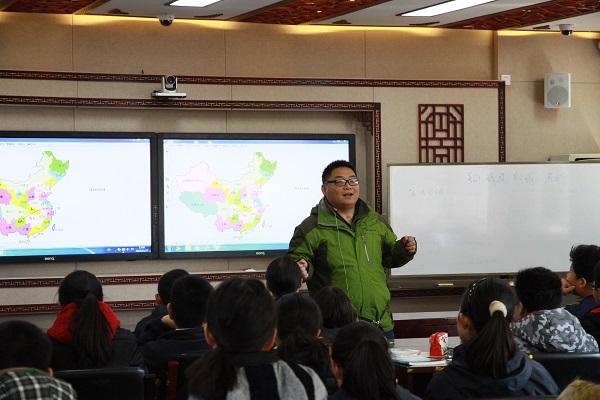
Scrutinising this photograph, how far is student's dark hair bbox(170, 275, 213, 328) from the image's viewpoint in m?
3.84

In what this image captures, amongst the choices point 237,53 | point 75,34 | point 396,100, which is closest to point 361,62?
point 396,100

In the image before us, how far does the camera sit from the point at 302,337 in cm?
317

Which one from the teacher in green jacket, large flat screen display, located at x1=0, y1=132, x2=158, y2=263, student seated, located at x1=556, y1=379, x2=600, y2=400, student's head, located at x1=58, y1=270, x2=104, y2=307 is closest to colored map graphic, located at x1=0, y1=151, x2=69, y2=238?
large flat screen display, located at x1=0, y1=132, x2=158, y2=263

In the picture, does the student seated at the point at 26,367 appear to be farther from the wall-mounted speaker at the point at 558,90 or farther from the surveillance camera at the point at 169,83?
the wall-mounted speaker at the point at 558,90

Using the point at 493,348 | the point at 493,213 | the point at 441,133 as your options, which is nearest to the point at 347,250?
the point at 493,348

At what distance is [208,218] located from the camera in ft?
25.2

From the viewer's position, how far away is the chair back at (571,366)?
11.3ft

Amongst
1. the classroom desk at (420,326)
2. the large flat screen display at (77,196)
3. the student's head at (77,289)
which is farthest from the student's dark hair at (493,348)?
the large flat screen display at (77,196)

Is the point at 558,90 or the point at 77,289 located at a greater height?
the point at 558,90

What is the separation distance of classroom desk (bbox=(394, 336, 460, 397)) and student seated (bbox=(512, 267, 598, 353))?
41cm

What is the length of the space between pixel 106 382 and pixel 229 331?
1.23 metres

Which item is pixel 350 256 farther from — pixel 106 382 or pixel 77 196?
pixel 77 196

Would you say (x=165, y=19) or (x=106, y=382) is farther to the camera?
(x=165, y=19)

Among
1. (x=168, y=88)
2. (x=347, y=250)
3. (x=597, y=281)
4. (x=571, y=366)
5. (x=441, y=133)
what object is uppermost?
(x=168, y=88)
